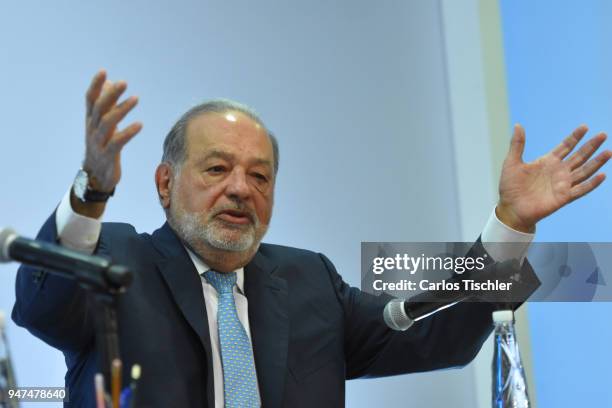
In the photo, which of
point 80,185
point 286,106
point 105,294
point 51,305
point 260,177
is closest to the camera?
point 105,294

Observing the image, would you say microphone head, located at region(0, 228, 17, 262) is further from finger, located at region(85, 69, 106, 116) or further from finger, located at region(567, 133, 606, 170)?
finger, located at region(567, 133, 606, 170)

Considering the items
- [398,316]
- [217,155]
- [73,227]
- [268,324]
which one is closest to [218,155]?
[217,155]

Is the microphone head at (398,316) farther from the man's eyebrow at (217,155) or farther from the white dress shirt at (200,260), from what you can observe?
the man's eyebrow at (217,155)

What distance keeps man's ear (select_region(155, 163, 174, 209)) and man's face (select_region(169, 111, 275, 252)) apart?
27 millimetres

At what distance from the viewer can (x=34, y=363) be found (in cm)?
210

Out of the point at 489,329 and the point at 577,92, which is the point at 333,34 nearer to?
the point at 577,92

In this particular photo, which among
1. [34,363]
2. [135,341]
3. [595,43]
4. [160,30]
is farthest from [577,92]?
[34,363]

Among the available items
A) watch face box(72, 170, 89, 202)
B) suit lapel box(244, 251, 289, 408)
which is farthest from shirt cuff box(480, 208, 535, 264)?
watch face box(72, 170, 89, 202)

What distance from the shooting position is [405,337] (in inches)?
81.7

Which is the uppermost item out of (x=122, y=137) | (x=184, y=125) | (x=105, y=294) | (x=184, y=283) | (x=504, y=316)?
(x=184, y=125)

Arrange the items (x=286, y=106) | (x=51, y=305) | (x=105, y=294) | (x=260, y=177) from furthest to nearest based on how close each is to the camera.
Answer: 1. (x=286, y=106)
2. (x=260, y=177)
3. (x=51, y=305)
4. (x=105, y=294)

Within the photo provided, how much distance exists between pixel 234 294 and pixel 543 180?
2.48 feet

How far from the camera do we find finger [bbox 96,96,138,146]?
136 cm

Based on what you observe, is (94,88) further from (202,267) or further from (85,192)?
(202,267)
